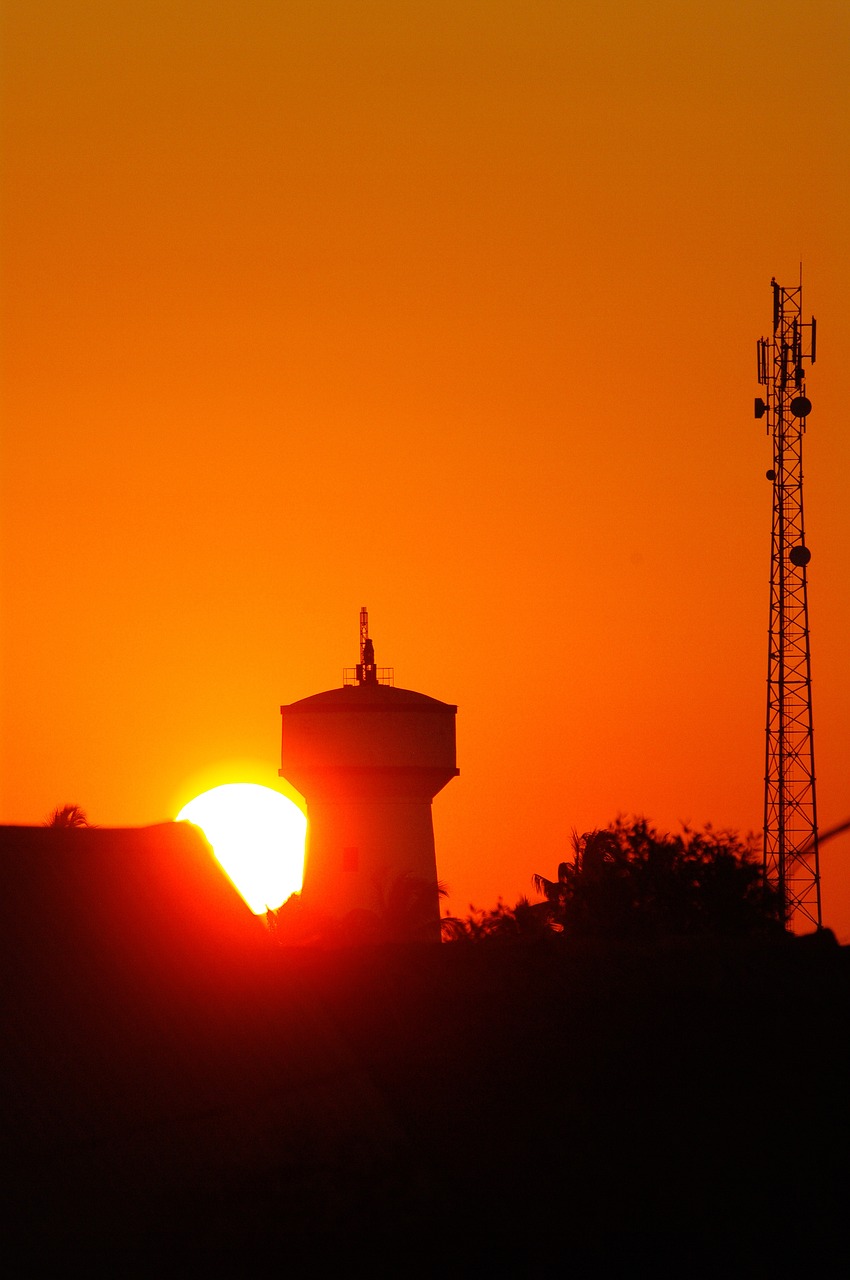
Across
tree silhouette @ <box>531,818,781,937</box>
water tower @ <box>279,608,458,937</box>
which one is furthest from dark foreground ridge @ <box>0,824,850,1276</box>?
water tower @ <box>279,608,458,937</box>

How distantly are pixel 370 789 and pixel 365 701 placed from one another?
5252 millimetres

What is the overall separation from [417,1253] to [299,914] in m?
80.8

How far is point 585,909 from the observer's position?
56406mm

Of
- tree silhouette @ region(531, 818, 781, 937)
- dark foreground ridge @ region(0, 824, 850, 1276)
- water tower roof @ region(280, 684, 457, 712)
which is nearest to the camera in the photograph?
dark foreground ridge @ region(0, 824, 850, 1276)

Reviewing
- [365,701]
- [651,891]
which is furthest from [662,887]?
[365,701]

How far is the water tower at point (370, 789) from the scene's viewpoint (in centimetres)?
9312

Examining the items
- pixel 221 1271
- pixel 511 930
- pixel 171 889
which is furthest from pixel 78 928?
pixel 511 930

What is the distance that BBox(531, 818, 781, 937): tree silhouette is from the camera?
2170 inches

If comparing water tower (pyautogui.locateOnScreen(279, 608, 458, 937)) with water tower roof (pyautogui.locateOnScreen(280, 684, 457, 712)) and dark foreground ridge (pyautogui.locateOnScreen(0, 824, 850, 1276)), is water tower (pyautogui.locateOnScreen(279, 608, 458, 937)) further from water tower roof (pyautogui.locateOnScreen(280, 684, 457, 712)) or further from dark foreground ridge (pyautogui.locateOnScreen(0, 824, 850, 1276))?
dark foreground ridge (pyautogui.locateOnScreen(0, 824, 850, 1276))

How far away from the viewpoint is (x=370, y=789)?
95.1 m

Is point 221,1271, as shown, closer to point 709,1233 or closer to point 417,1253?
point 417,1253

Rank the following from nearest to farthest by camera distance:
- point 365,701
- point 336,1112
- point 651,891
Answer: point 336,1112, point 651,891, point 365,701

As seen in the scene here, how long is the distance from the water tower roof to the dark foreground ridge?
75.1 m

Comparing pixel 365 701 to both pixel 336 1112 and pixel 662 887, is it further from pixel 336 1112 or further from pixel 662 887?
pixel 336 1112
